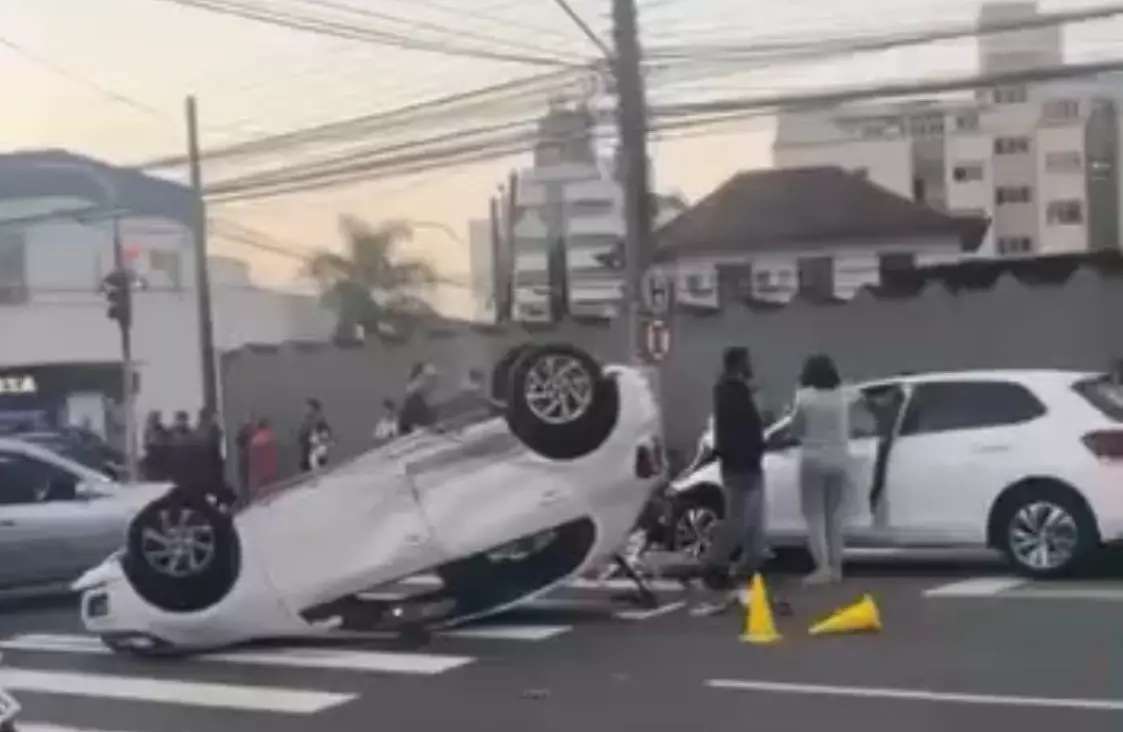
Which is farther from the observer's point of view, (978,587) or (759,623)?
(978,587)

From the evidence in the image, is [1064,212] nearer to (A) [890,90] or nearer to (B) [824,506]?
(A) [890,90]

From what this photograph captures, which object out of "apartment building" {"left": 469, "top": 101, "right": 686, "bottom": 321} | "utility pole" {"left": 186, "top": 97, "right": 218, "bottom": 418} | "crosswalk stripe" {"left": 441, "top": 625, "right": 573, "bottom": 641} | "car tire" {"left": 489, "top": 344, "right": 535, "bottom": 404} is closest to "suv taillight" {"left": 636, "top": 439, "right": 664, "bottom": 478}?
"car tire" {"left": 489, "top": 344, "right": 535, "bottom": 404}

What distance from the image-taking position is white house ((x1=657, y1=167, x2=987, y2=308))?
35.1 metres

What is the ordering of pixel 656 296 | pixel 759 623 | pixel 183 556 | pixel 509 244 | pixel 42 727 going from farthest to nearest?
1. pixel 509 244
2. pixel 656 296
3. pixel 183 556
4. pixel 759 623
5. pixel 42 727

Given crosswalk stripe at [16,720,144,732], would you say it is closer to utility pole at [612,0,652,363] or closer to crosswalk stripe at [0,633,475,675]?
crosswalk stripe at [0,633,475,675]

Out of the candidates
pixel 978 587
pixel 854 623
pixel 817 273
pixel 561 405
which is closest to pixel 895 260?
pixel 817 273

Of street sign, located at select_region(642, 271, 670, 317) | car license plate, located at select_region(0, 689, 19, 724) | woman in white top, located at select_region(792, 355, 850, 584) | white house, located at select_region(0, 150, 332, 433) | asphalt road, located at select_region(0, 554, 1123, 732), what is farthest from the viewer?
white house, located at select_region(0, 150, 332, 433)

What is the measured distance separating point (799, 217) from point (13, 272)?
2056 centimetres

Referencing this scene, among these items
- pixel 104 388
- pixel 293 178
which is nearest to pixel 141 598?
pixel 293 178

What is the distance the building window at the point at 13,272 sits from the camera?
45.2 meters

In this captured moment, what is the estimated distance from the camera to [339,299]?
38469 millimetres

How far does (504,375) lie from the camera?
1181cm

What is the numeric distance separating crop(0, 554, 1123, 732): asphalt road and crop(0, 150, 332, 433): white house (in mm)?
22583

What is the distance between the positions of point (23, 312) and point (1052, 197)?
2547cm
